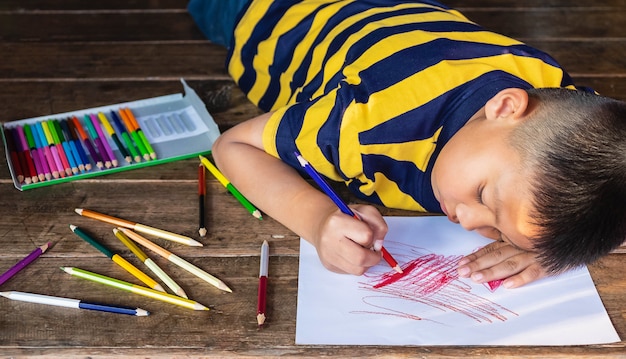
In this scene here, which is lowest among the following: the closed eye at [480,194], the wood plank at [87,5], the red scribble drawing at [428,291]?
the wood plank at [87,5]

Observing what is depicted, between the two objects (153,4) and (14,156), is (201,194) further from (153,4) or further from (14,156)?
(153,4)

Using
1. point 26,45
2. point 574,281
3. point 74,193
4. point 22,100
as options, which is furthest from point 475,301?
point 26,45

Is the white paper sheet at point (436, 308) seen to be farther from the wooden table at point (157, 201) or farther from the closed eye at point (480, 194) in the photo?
the closed eye at point (480, 194)

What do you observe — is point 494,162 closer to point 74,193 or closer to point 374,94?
Answer: point 374,94

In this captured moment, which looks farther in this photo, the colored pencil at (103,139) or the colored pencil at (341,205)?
the colored pencil at (103,139)

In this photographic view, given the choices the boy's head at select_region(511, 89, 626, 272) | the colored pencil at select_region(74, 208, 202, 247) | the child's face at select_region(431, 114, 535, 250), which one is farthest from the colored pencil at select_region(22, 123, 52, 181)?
the boy's head at select_region(511, 89, 626, 272)

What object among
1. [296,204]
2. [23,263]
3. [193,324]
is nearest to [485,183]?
[296,204]

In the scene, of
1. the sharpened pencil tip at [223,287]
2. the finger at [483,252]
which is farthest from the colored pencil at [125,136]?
the finger at [483,252]

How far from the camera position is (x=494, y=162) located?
91 centimetres

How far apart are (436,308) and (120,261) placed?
0.43 m

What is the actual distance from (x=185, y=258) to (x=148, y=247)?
0.19 ft

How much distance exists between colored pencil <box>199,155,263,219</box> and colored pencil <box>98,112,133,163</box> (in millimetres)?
121

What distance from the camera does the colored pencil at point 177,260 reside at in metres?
1.03

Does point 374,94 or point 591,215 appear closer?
point 591,215
